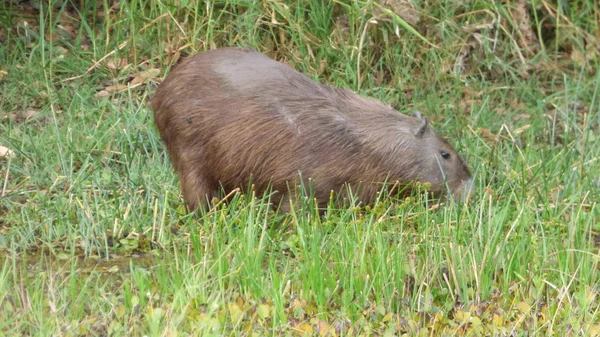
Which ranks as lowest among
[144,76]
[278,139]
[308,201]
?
[144,76]

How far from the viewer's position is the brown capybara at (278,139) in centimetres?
501

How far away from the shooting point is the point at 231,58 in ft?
17.2

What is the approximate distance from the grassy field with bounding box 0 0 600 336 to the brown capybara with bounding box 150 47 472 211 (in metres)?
0.14

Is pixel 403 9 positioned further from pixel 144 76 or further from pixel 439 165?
pixel 439 165

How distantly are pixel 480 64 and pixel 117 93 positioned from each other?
7.23ft

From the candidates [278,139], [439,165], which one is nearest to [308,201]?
[278,139]

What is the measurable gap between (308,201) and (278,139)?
1.01 feet

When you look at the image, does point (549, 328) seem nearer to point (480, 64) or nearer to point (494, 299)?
point (494, 299)

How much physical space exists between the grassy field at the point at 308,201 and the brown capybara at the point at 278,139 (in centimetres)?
14

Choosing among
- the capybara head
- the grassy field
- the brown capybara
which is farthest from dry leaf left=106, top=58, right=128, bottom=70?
the capybara head

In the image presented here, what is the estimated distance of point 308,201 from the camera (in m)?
4.93

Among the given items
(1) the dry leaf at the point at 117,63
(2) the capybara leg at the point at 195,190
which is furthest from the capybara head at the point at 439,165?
(1) the dry leaf at the point at 117,63

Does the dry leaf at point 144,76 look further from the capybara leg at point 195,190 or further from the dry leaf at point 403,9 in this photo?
the capybara leg at point 195,190

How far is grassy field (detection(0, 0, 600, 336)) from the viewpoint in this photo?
3867 mm
